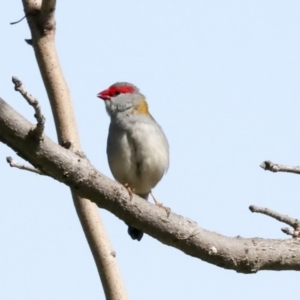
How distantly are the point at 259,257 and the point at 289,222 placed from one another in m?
0.29

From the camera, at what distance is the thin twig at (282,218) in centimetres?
373

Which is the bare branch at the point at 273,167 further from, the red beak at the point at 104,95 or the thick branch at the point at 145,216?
the red beak at the point at 104,95

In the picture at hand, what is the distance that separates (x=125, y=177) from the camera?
261 inches

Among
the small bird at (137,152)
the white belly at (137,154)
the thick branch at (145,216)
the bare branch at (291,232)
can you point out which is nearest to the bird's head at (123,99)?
the small bird at (137,152)

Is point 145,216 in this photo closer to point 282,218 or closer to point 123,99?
point 282,218

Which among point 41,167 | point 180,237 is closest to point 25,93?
point 41,167

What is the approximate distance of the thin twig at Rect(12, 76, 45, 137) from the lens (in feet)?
9.67

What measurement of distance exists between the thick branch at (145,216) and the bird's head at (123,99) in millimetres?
3611

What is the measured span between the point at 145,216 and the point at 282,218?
838 mm

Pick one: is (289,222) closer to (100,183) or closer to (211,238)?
(211,238)

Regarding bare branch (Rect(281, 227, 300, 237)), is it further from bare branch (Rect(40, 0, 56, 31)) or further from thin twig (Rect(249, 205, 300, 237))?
bare branch (Rect(40, 0, 56, 31))

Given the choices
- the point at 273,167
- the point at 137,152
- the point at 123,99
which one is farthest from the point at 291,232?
the point at 123,99

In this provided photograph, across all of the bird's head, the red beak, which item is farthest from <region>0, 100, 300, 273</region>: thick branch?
the red beak

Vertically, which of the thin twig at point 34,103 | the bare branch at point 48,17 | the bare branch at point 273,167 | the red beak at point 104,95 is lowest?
the thin twig at point 34,103
